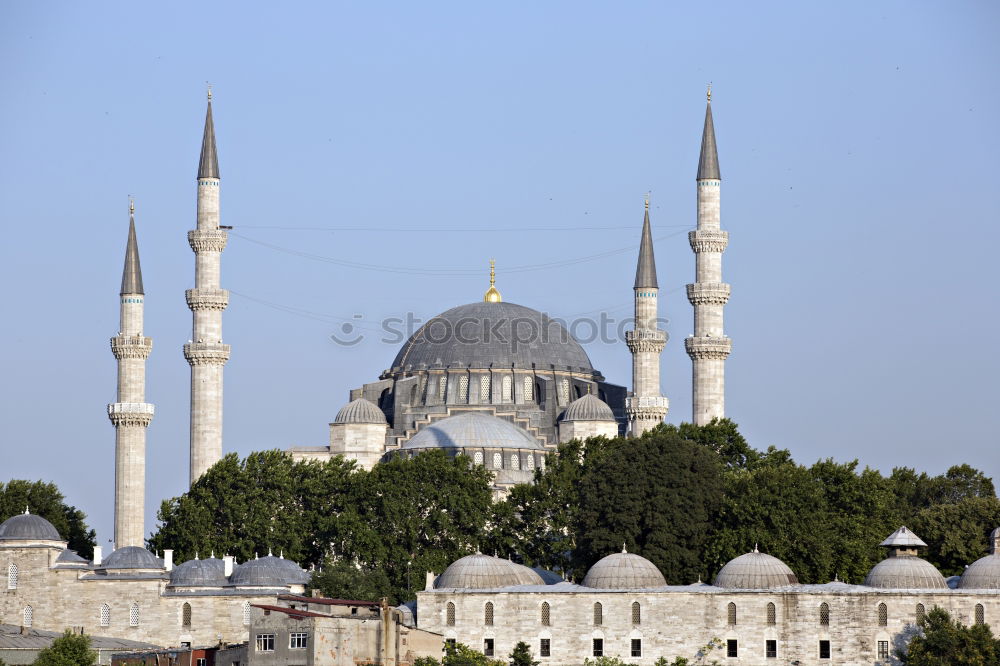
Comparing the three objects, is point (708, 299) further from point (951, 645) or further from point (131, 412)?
point (951, 645)

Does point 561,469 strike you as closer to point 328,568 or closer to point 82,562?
point 328,568

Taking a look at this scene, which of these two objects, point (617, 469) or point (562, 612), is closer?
point (562, 612)

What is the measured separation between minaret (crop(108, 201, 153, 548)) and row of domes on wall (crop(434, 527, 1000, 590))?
56.8 ft

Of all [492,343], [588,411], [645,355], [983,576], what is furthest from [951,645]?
[492,343]

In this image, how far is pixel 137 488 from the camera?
76875 millimetres

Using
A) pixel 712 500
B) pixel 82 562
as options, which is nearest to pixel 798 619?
pixel 712 500

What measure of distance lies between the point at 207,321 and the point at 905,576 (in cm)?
2979

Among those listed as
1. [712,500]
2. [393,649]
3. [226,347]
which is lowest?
[393,649]

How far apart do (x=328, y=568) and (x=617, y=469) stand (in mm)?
8744

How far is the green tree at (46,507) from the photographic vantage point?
247ft

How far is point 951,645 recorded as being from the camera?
5412 centimetres

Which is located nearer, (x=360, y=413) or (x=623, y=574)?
(x=623, y=574)

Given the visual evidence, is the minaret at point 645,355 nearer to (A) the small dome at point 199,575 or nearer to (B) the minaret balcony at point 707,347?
(B) the minaret balcony at point 707,347

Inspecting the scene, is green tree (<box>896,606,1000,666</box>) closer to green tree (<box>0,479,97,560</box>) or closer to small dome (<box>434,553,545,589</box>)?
small dome (<box>434,553,545,589</box>)
